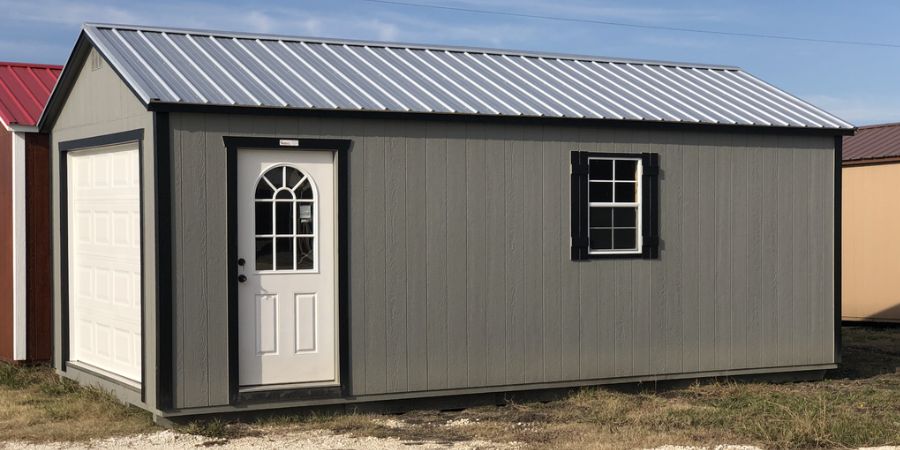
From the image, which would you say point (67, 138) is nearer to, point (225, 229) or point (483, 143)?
point (225, 229)

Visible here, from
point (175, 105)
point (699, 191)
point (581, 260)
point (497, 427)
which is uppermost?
point (175, 105)

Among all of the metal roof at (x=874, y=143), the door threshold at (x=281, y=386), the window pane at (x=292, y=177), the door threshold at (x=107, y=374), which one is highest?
the metal roof at (x=874, y=143)

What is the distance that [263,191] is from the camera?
8.12m

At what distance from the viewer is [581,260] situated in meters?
9.25

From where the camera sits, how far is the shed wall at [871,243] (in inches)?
622

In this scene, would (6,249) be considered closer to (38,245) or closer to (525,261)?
(38,245)

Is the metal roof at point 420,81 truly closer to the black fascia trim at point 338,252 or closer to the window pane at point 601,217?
the black fascia trim at point 338,252

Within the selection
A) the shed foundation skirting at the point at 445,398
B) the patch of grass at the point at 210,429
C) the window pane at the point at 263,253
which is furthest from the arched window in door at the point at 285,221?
→ the patch of grass at the point at 210,429

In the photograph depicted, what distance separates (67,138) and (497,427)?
5.06 m

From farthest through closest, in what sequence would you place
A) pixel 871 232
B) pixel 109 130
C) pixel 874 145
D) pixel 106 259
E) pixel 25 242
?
pixel 874 145, pixel 871 232, pixel 25 242, pixel 106 259, pixel 109 130

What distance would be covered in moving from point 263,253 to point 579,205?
295cm

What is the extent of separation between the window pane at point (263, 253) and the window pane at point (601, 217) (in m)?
3.03

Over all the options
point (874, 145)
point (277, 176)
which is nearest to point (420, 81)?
point (277, 176)

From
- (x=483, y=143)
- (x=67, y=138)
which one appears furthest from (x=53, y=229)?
(x=483, y=143)
